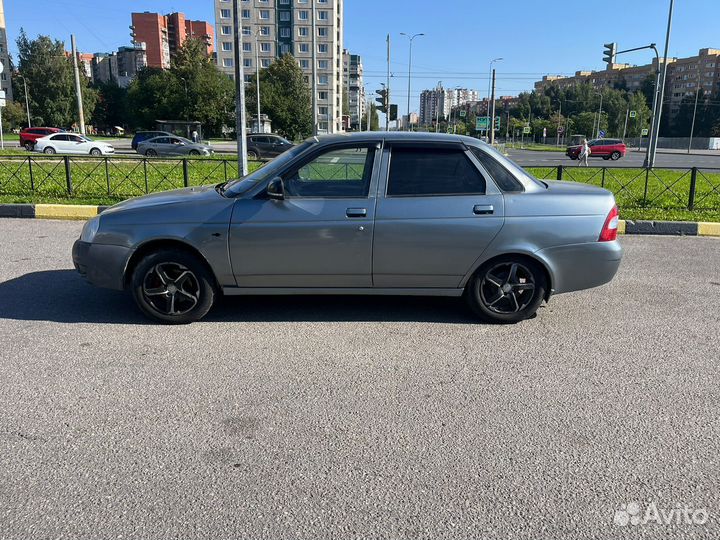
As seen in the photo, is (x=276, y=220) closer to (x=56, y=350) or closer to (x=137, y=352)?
(x=137, y=352)

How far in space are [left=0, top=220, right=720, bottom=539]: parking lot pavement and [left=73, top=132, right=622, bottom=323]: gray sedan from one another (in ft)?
1.22

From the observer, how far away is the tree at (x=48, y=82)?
72.2m

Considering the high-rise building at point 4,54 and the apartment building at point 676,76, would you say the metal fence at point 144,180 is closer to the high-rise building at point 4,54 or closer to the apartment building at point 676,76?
the high-rise building at point 4,54

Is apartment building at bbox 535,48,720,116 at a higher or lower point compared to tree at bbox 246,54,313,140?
higher

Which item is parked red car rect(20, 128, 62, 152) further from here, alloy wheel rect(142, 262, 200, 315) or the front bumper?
alloy wheel rect(142, 262, 200, 315)

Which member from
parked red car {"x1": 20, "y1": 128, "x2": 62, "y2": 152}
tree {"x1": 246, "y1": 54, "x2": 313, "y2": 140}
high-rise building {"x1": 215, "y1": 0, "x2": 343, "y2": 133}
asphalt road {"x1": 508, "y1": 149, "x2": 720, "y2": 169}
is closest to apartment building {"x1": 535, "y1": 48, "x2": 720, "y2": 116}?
high-rise building {"x1": 215, "y1": 0, "x2": 343, "y2": 133}

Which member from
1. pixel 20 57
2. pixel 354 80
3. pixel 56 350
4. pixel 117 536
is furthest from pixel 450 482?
pixel 354 80

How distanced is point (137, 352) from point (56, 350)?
0.60m

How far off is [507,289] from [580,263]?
0.67 metres

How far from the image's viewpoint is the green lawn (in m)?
11.6

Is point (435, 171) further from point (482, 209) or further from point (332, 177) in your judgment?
point (332, 177)

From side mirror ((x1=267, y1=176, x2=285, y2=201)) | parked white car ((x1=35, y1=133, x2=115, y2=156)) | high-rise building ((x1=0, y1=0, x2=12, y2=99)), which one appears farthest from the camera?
high-rise building ((x1=0, y1=0, x2=12, y2=99))

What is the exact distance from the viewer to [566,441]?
9.90 ft

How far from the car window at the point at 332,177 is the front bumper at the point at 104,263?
1521mm
